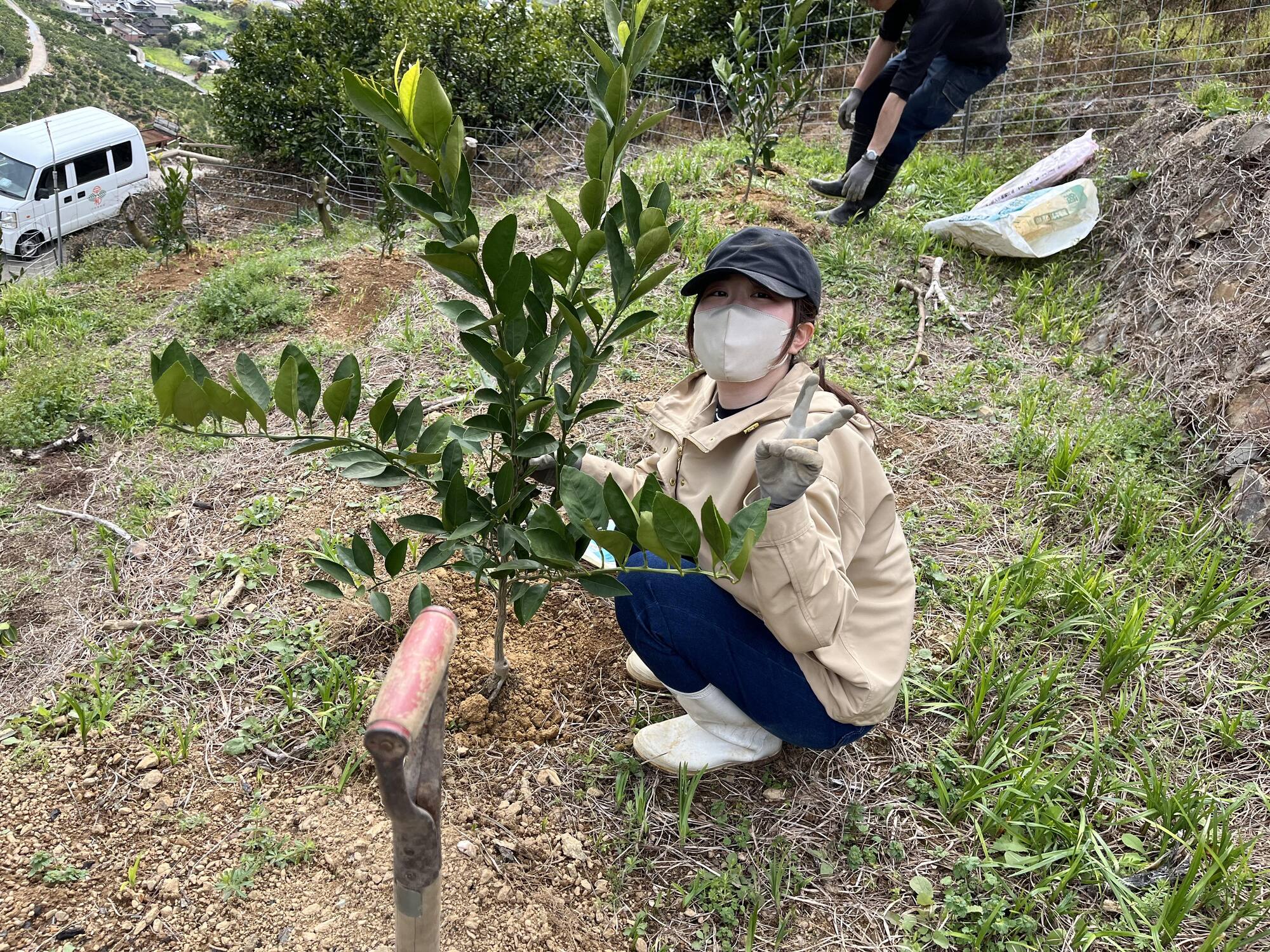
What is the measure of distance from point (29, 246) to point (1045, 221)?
1196 centimetres

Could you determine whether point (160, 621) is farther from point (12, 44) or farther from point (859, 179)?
point (12, 44)

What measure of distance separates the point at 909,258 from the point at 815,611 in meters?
3.53

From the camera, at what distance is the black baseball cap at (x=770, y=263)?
1.62 metres

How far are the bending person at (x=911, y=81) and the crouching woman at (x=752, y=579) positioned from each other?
298 cm

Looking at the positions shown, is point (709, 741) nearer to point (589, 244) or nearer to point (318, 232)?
point (589, 244)

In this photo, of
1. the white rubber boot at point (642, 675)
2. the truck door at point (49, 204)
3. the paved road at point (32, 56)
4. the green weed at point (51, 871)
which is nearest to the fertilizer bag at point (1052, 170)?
the white rubber boot at point (642, 675)

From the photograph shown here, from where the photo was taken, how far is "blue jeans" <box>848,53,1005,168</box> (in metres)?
4.22

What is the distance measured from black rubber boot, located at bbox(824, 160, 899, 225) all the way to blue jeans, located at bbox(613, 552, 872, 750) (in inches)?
144

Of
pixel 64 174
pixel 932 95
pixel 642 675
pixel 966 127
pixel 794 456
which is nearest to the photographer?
pixel 794 456

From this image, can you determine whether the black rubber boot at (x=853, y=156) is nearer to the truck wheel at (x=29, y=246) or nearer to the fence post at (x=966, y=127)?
the fence post at (x=966, y=127)

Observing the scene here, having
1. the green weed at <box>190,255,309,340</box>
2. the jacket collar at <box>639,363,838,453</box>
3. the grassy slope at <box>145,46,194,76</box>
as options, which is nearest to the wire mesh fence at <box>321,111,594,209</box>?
the green weed at <box>190,255,309,340</box>

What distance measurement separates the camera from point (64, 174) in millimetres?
10648

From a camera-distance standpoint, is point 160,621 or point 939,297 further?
point 939,297

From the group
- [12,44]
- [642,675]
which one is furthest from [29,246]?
[642,675]
